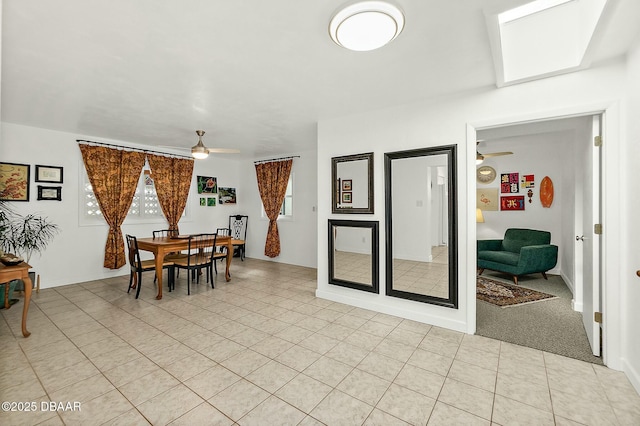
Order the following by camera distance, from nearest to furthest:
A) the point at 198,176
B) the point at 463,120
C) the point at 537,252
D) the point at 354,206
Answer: the point at 463,120 → the point at 354,206 → the point at 537,252 → the point at 198,176

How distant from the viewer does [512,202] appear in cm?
566

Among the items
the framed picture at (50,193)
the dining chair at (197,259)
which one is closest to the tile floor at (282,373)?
the dining chair at (197,259)

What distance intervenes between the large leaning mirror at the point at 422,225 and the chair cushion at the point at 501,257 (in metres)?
2.26

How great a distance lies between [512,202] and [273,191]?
484cm

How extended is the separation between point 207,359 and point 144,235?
402cm

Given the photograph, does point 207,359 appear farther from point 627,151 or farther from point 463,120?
point 627,151

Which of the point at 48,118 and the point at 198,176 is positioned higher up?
the point at 48,118

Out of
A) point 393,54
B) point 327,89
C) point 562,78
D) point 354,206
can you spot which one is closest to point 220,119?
point 327,89

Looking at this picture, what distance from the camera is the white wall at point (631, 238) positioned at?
6.60 ft

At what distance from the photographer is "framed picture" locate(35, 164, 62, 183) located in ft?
14.3

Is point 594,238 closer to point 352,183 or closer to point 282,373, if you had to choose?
point 352,183

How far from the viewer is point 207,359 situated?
2432 mm

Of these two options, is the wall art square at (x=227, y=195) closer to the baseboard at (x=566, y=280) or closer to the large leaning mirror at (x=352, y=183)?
the large leaning mirror at (x=352, y=183)

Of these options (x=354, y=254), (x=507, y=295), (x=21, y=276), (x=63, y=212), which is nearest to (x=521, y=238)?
(x=507, y=295)
